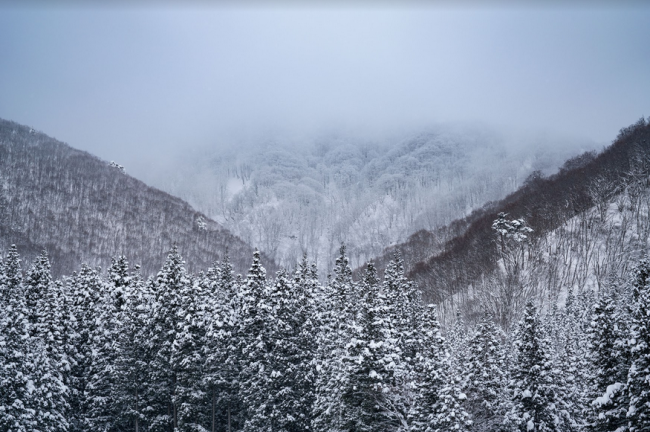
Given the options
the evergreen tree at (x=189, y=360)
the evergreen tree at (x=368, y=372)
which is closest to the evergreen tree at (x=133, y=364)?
the evergreen tree at (x=189, y=360)

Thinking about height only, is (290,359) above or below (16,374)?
above

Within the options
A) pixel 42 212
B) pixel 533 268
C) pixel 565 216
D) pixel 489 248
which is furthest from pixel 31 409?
pixel 42 212

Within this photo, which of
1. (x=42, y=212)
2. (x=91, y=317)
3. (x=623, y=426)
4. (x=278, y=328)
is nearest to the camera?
(x=623, y=426)

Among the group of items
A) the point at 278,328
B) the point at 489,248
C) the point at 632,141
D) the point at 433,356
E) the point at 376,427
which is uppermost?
the point at 632,141

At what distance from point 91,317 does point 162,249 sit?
171580 millimetres

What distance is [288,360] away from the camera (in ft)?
87.9

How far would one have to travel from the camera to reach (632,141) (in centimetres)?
8906

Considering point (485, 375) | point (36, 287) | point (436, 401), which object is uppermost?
point (36, 287)

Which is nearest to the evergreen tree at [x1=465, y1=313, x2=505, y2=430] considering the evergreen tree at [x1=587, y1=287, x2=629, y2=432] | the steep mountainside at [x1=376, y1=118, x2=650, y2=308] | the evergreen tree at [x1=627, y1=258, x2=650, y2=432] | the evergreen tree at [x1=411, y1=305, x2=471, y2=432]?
the evergreen tree at [x1=587, y1=287, x2=629, y2=432]

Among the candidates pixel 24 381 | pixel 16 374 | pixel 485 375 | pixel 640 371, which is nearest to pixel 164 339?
pixel 24 381

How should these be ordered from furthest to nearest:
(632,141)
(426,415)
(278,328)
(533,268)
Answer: (632,141) < (533,268) < (278,328) < (426,415)

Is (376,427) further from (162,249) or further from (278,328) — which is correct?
(162,249)

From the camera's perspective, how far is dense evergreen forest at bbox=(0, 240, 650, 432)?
19625 mm

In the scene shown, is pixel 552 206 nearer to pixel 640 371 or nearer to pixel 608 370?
pixel 608 370
